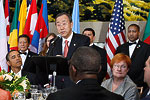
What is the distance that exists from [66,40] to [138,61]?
194 cm

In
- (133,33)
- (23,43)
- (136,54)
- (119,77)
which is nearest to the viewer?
(119,77)

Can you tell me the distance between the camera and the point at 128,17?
7133 millimetres

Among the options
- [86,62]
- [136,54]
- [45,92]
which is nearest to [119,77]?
[45,92]

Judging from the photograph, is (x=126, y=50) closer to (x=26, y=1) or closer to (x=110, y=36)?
(x=110, y=36)

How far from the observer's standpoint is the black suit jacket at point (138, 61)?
5.44 meters

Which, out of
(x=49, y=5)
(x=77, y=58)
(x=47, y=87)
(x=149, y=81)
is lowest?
(x=47, y=87)

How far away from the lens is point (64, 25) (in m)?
3.94

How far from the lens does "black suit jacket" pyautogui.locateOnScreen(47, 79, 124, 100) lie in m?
1.97

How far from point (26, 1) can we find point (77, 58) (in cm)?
536

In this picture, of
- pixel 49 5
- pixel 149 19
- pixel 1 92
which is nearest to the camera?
pixel 1 92

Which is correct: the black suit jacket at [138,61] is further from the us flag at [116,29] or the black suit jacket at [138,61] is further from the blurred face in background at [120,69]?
the blurred face in background at [120,69]

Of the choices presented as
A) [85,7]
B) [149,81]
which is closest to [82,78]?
[149,81]

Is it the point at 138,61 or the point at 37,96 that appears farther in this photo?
the point at 138,61

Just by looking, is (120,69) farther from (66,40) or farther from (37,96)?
(37,96)
